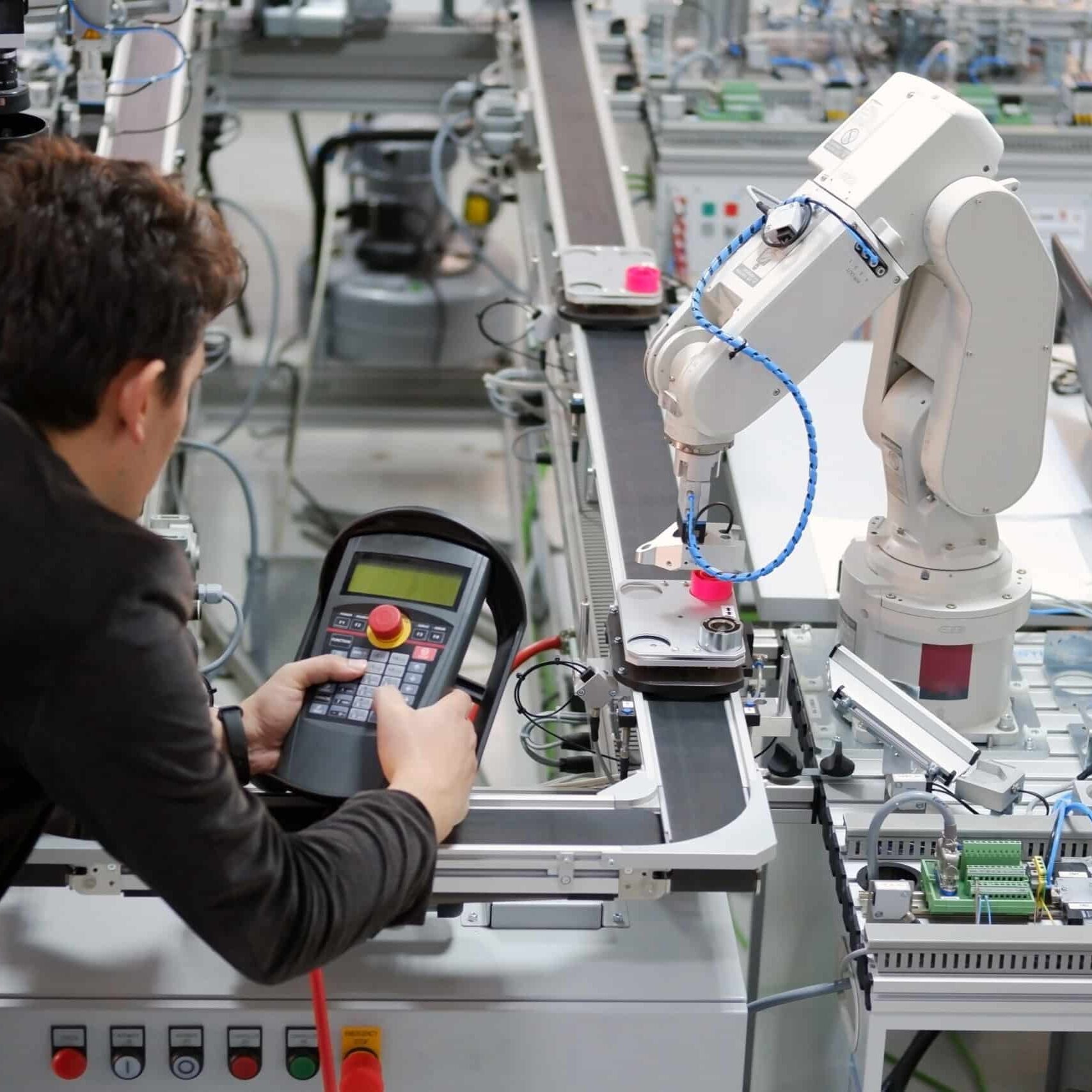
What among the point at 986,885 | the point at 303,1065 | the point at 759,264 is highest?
the point at 759,264

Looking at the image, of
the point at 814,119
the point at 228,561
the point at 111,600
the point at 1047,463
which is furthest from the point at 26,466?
the point at 814,119

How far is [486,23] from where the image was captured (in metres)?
4.12

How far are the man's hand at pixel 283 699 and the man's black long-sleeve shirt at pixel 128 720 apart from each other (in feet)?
1.09

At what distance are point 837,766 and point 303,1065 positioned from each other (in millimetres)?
630

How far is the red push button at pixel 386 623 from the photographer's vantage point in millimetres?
1491

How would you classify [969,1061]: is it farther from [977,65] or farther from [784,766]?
[977,65]

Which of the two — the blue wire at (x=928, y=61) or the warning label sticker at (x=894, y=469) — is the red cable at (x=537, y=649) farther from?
the blue wire at (x=928, y=61)

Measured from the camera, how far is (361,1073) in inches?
56.9

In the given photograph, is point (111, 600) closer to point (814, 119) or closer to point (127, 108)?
point (127, 108)

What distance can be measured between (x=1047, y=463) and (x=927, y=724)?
3.38 ft

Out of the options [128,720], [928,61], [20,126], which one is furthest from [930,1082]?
[928,61]

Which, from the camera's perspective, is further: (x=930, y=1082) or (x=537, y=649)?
(x=930, y=1082)

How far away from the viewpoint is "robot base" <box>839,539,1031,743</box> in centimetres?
180

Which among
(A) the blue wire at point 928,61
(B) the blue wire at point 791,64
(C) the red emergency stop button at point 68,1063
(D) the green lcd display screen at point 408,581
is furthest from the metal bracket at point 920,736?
(B) the blue wire at point 791,64
